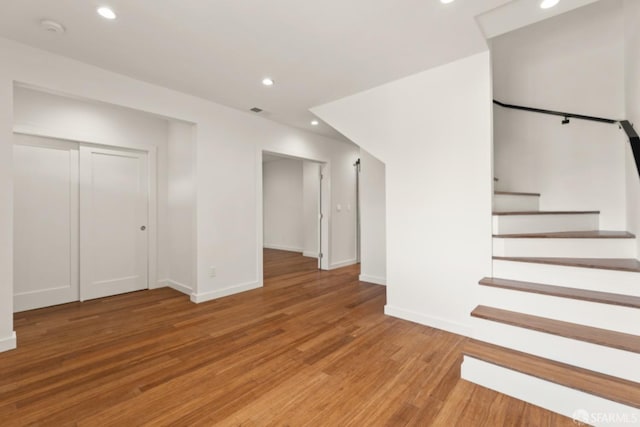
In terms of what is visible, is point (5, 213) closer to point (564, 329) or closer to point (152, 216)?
point (152, 216)

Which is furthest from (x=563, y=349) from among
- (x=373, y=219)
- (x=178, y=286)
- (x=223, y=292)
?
(x=178, y=286)

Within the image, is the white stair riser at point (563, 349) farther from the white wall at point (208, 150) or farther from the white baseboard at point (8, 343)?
the white baseboard at point (8, 343)

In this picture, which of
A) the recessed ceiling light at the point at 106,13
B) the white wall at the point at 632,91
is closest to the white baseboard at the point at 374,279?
the white wall at the point at 632,91

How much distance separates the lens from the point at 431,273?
2.93m

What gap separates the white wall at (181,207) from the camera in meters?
3.87

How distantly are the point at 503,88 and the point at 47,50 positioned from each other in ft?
15.7

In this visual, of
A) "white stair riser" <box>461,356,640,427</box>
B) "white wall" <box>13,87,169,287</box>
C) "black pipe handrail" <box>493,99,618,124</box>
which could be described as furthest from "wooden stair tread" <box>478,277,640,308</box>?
"white wall" <box>13,87,169,287</box>

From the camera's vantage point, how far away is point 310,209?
7.24 metres

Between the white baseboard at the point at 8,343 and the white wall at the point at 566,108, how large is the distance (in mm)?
5173

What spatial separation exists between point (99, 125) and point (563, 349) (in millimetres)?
5347

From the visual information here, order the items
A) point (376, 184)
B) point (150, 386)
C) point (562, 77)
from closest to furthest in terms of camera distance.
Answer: point (150, 386)
point (562, 77)
point (376, 184)

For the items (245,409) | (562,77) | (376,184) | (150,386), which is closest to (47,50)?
(150,386)

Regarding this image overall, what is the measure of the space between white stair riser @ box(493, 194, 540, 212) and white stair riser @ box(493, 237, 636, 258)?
0.45m

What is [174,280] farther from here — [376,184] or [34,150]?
[376,184]
